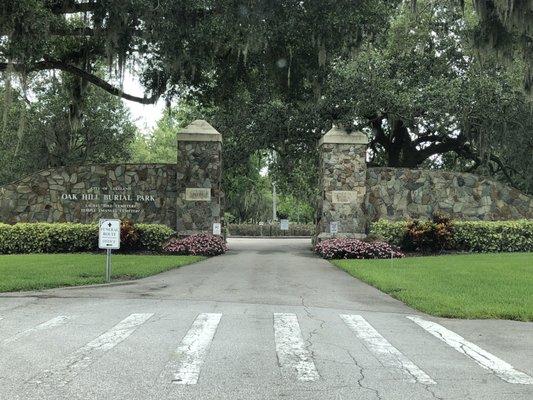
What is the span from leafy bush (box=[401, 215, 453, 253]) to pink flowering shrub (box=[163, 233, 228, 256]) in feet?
22.2

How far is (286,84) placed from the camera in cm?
1518

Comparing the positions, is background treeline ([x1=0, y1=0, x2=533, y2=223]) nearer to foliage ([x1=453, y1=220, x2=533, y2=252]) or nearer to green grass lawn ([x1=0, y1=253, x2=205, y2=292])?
green grass lawn ([x1=0, y1=253, x2=205, y2=292])

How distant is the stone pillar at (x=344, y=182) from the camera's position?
71.2 feet

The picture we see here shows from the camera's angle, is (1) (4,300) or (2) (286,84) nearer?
(1) (4,300)

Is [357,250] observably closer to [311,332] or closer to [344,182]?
[344,182]

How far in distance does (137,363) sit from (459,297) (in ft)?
20.6

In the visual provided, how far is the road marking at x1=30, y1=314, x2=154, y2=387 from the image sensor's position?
16.1 feet

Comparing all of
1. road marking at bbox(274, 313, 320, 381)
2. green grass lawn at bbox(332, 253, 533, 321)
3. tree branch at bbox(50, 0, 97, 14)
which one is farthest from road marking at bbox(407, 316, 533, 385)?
tree branch at bbox(50, 0, 97, 14)

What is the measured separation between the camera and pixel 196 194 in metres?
21.7

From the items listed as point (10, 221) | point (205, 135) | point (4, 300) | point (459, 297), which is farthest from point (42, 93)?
point (459, 297)

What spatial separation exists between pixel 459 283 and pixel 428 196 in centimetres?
1117

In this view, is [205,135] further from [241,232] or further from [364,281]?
[241,232]

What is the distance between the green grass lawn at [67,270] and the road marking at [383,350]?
19.7 feet

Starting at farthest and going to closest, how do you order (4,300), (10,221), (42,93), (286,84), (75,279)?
(42,93)
(10,221)
(286,84)
(75,279)
(4,300)
